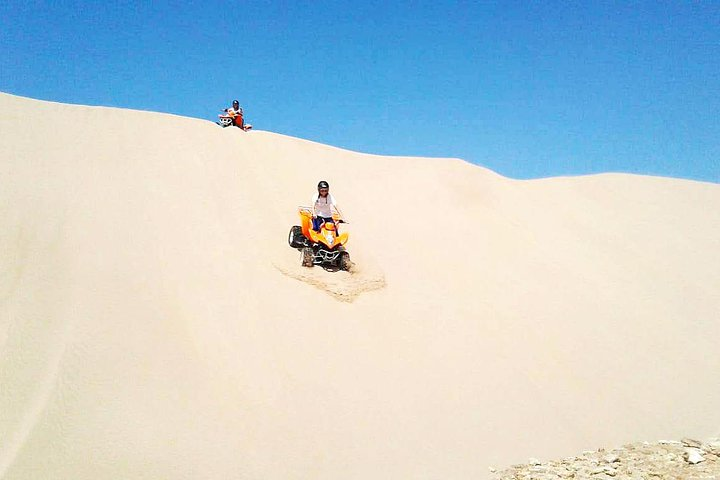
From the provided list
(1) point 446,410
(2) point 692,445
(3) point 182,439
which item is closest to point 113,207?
(3) point 182,439

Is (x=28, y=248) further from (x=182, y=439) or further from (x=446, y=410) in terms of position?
A: (x=446, y=410)

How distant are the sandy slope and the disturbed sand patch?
0.03 m

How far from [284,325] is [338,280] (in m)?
1.33

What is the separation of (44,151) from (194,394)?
4884 millimetres

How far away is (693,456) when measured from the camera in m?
4.39

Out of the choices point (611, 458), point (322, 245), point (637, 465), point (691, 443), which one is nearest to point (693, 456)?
point (637, 465)

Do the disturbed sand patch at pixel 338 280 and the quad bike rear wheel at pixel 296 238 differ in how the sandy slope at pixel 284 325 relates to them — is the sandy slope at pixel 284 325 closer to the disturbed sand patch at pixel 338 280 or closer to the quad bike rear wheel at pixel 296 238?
the disturbed sand patch at pixel 338 280

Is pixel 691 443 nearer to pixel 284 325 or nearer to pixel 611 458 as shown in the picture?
pixel 611 458

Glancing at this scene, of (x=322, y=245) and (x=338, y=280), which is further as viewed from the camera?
(x=322, y=245)

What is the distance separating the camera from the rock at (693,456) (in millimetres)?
4324

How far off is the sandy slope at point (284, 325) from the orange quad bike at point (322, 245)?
0.96 ft

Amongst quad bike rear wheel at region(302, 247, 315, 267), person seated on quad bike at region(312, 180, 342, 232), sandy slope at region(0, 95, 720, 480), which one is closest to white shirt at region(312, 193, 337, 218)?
person seated on quad bike at region(312, 180, 342, 232)

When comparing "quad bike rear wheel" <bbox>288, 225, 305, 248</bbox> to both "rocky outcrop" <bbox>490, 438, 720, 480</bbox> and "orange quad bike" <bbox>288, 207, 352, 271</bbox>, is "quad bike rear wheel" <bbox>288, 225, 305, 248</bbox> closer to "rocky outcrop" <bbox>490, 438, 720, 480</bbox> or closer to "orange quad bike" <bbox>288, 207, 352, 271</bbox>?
"orange quad bike" <bbox>288, 207, 352, 271</bbox>

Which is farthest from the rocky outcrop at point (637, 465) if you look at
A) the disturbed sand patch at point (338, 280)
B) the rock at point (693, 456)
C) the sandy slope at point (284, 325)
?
the disturbed sand patch at point (338, 280)
